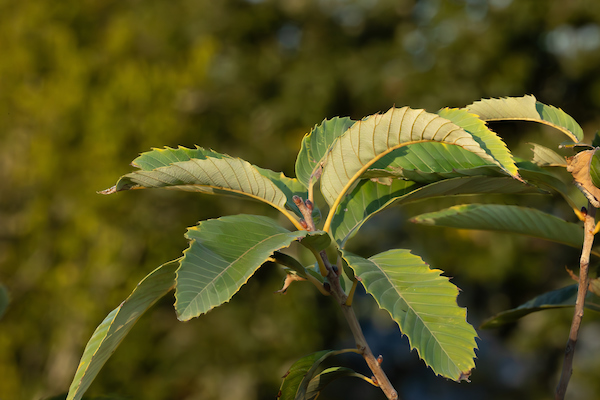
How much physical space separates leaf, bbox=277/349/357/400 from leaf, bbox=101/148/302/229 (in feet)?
0.84

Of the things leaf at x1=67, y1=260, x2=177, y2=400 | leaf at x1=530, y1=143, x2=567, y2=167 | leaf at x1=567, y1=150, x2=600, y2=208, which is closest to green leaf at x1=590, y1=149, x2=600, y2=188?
leaf at x1=567, y1=150, x2=600, y2=208

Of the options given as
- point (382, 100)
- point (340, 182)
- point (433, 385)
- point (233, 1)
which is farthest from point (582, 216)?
point (233, 1)

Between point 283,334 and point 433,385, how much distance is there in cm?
245

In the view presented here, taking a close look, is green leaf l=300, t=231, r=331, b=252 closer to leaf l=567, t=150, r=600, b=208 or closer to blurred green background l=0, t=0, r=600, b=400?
leaf l=567, t=150, r=600, b=208

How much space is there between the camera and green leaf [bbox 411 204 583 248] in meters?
0.93

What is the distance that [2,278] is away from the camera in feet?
13.6

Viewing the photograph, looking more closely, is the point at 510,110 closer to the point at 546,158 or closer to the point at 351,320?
the point at 546,158

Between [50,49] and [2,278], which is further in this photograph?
[50,49]

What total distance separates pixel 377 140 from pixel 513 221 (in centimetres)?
42

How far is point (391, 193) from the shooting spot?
812 mm

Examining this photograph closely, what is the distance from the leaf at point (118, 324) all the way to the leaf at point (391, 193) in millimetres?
260

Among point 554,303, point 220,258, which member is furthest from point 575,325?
point 220,258

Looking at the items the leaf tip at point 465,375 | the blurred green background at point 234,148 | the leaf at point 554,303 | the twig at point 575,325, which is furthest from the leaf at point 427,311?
the blurred green background at point 234,148

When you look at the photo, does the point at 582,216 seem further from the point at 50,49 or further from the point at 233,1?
the point at 233,1
